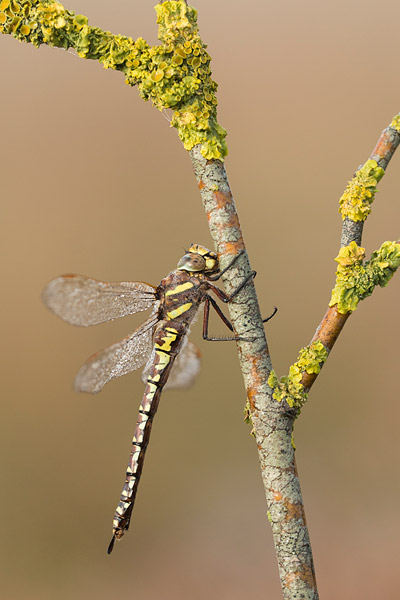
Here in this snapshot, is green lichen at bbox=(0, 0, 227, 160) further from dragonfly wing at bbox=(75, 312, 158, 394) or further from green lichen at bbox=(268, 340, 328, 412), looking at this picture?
dragonfly wing at bbox=(75, 312, 158, 394)

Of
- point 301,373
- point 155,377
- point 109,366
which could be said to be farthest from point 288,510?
point 109,366

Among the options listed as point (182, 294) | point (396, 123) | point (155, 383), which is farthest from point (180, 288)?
point (396, 123)

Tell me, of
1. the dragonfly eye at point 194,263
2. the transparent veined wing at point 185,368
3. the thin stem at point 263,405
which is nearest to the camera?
the thin stem at point 263,405

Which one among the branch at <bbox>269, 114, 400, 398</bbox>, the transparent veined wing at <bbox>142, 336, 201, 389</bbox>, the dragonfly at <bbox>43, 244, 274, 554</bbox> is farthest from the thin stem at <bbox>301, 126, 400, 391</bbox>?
the transparent veined wing at <bbox>142, 336, 201, 389</bbox>

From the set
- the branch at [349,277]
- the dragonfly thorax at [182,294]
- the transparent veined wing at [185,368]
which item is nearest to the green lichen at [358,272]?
the branch at [349,277]

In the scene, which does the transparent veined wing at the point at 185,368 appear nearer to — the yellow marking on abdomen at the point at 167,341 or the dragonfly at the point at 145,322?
the dragonfly at the point at 145,322

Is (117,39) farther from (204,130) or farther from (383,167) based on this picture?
(383,167)

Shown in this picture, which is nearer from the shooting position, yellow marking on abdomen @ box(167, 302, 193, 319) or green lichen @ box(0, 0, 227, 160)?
green lichen @ box(0, 0, 227, 160)
